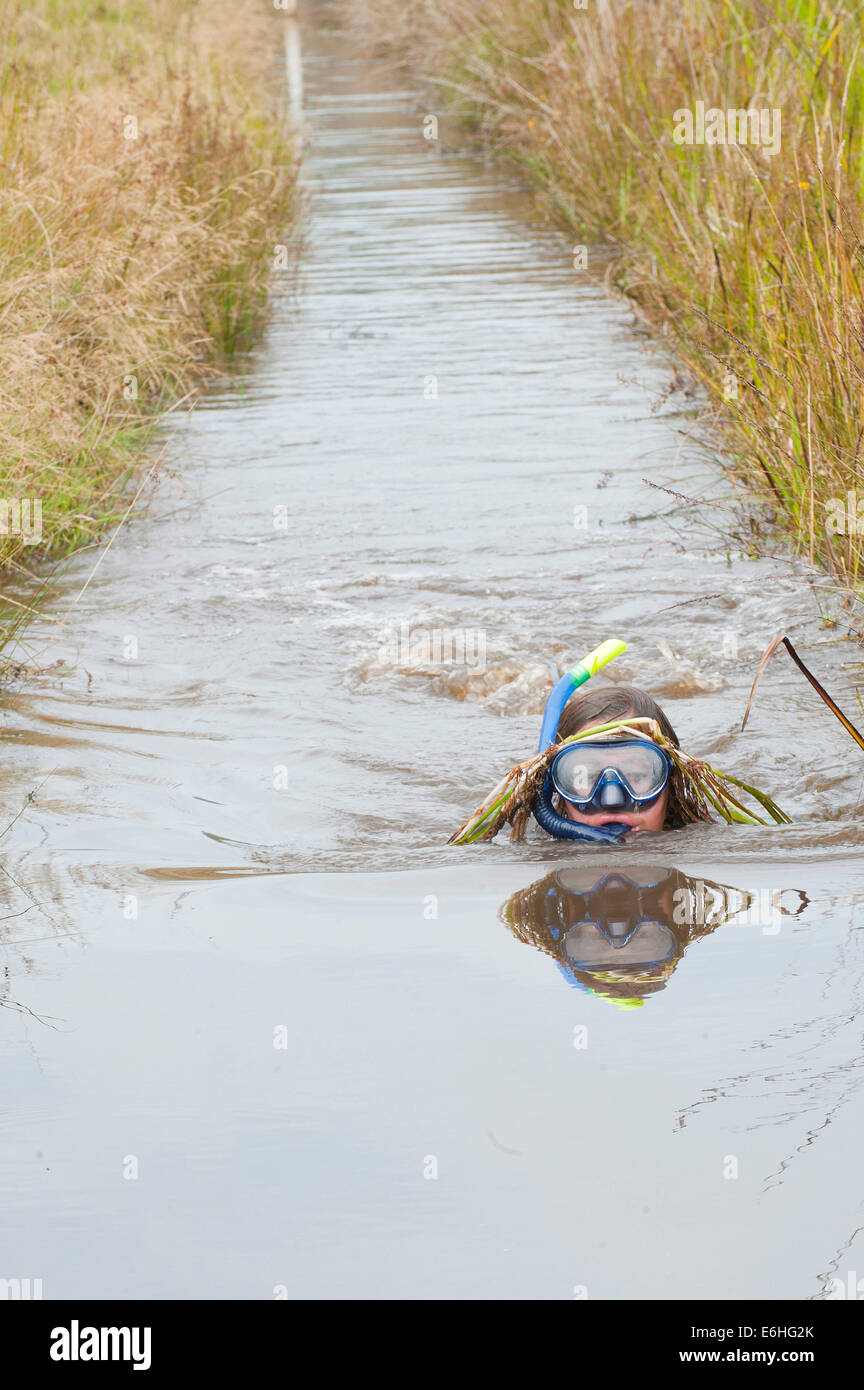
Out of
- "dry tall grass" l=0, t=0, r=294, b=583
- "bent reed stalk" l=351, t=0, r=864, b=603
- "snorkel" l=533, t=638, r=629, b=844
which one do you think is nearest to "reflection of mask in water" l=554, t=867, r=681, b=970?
"snorkel" l=533, t=638, r=629, b=844

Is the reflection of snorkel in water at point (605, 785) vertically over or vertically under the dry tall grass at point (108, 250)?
under

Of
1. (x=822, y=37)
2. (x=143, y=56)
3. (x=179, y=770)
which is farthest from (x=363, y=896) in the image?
(x=143, y=56)

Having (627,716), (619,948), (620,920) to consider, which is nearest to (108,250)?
(627,716)

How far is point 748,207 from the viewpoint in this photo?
24.5 ft

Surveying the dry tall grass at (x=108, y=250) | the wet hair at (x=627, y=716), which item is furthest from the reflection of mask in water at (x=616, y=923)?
the dry tall grass at (x=108, y=250)

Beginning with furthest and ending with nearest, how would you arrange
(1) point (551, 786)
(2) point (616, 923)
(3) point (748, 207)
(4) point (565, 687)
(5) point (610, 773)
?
(3) point (748, 207) < (4) point (565, 687) < (1) point (551, 786) < (5) point (610, 773) < (2) point (616, 923)

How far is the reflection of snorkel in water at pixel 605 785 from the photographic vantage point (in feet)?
14.0

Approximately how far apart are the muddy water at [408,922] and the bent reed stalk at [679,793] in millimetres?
91

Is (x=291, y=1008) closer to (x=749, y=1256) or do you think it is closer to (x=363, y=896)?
(x=363, y=896)

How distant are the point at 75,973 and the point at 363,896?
2.44 ft

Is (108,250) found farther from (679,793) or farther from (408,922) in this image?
(408,922)

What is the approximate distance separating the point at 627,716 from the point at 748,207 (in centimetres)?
386

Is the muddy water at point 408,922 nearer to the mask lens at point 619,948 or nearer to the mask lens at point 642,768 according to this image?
the mask lens at point 619,948
